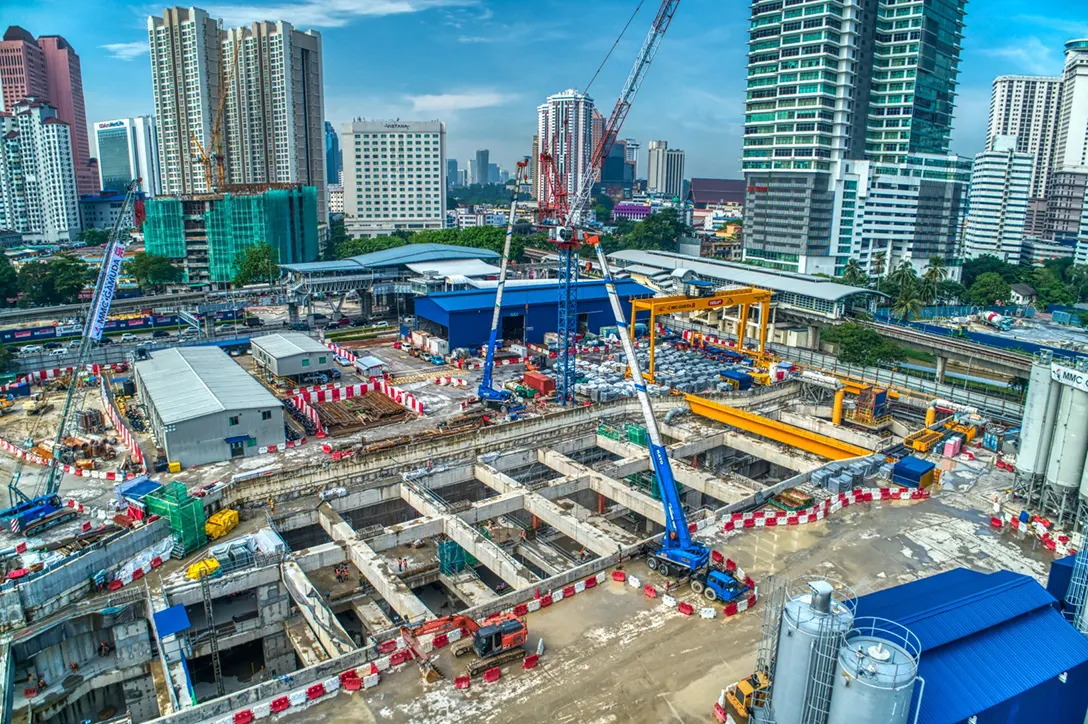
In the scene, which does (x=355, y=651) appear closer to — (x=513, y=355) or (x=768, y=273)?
(x=513, y=355)

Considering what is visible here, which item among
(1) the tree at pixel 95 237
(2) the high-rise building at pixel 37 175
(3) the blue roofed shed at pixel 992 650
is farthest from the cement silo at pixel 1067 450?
(2) the high-rise building at pixel 37 175

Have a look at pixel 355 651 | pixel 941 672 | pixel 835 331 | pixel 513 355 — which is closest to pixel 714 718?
pixel 941 672

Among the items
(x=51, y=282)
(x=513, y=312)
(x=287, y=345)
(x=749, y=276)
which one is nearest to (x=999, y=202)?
(x=749, y=276)

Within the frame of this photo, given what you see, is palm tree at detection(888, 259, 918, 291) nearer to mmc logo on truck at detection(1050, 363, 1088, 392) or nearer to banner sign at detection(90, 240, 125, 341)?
→ mmc logo on truck at detection(1050, 363, 1088, 392)

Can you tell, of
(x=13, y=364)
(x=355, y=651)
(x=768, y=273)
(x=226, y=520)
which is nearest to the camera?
(x=355, y=651)

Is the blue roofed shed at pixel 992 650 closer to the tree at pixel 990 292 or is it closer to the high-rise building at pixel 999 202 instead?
the tree at pixel 990 292


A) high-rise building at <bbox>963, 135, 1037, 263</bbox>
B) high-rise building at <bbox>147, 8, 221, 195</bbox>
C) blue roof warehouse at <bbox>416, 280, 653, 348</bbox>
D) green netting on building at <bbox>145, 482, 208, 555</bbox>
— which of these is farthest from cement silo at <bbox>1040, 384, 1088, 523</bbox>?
high-rise building at <bbox>147, 8, 221, 195</bbox>

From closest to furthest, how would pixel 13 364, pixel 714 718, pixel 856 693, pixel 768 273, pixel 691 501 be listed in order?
1. pixel 856 693
2. pixel 714 718
3. pixel 691 501
4. pixel 13 364
5. pixel 768 273

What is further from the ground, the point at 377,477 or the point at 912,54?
the point at 912,54
